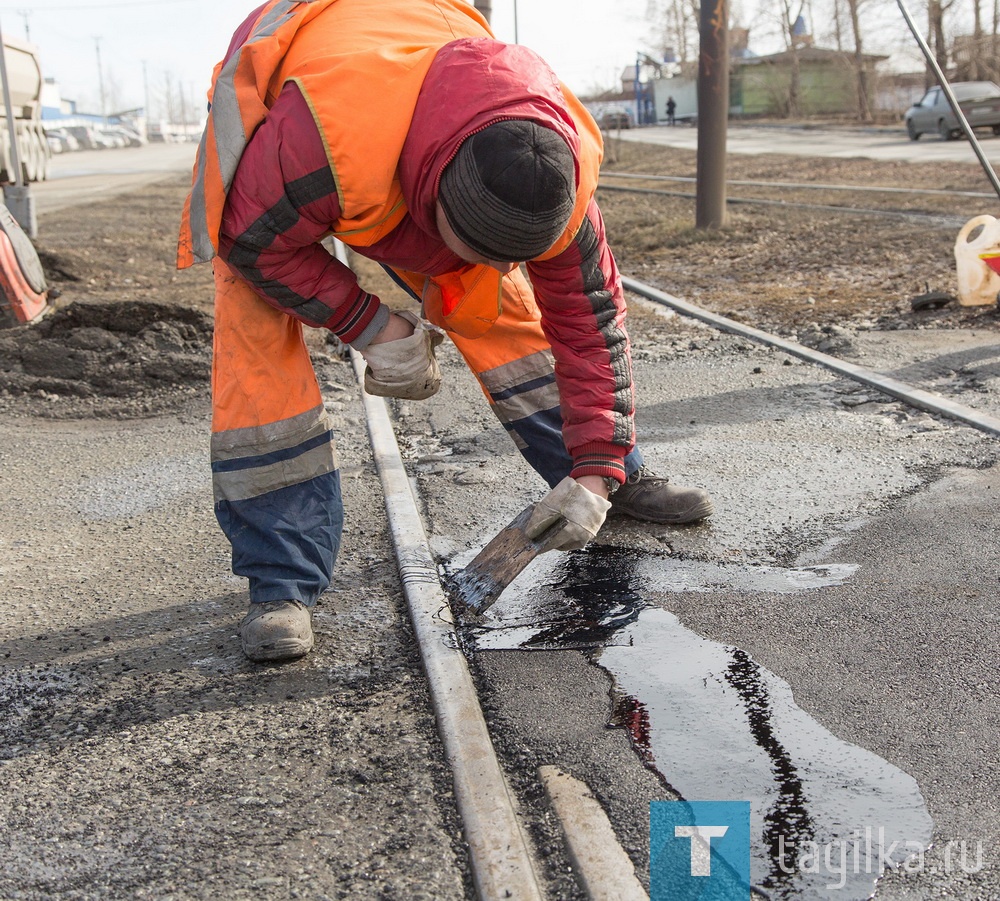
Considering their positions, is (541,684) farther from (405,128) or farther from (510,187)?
(405,128)

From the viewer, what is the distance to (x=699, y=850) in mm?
2006

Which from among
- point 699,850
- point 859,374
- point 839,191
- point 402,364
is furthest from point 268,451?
point 839,191

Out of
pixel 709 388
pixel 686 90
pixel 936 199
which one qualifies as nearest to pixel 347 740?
pixel 709 388

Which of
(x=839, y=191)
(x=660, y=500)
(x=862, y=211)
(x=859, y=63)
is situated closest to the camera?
(x=660, y=500)

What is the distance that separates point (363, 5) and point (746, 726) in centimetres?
203

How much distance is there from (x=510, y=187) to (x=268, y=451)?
107 centimetres

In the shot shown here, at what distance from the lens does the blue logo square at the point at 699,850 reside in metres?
1.92

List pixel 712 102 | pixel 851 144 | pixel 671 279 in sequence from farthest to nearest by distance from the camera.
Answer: pixel 851 144 → pixel 712 102 → pixel 671 279

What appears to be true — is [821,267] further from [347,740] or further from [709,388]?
[347,740]

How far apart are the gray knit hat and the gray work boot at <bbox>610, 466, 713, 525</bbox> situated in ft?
4.78

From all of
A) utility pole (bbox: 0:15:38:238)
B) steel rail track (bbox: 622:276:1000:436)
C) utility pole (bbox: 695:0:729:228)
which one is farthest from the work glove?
utility pole (bbox: 0:15:38:238)

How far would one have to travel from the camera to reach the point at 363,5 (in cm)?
265

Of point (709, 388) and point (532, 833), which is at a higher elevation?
point (709, 388)

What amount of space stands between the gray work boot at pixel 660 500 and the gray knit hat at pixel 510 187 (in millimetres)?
1456
